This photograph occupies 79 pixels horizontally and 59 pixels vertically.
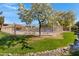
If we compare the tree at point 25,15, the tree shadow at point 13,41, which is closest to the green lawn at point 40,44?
the tree shadow at point 13,41

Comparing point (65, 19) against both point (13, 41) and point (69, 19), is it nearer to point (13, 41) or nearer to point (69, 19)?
point (69, 19)

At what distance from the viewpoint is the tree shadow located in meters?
1.70

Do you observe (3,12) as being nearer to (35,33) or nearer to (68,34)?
(35,33)

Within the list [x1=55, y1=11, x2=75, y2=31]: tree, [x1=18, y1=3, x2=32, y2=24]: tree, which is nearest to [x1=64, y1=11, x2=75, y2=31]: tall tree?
[x1=55, y1=11, x2=75, y2=31]: tree

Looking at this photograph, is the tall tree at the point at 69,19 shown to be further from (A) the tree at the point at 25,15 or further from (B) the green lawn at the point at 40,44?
(A) the tree at the point at 25,15

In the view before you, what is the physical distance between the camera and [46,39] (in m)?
1.70

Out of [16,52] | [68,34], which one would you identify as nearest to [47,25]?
[68,34]

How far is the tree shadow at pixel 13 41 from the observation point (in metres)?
1.70

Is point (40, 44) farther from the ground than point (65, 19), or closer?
closer

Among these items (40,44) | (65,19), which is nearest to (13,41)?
(40,44)

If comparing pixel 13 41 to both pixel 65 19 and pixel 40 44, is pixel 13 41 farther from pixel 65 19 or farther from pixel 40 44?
pixel 65 19

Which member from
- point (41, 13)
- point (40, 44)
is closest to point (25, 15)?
point (41, 13)

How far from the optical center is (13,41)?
1.71 meters

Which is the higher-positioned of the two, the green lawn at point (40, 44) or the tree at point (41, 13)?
the tree at point (41, 13)
